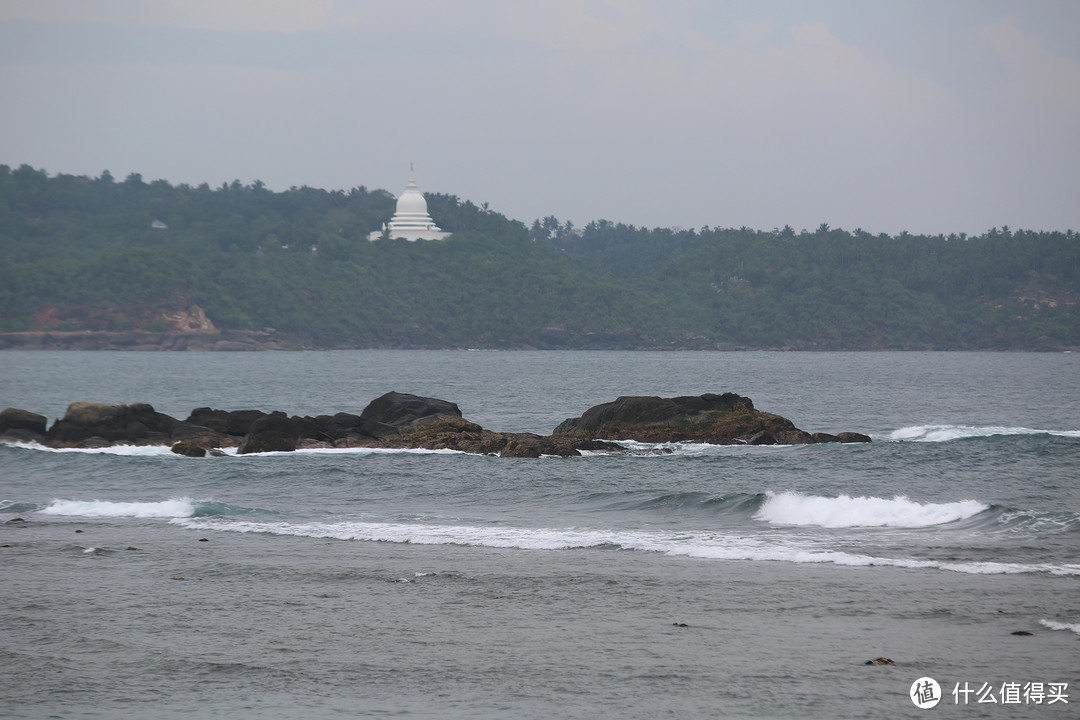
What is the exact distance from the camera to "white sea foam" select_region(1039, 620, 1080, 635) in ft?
39.5

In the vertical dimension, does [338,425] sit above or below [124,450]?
above

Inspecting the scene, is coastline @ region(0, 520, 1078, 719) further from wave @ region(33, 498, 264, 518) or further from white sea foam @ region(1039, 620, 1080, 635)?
wave @ region(33, 498, 264, 518)

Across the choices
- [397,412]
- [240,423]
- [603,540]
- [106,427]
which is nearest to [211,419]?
[240,423]

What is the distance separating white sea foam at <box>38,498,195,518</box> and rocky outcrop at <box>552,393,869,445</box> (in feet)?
51.3

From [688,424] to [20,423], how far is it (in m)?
22.4

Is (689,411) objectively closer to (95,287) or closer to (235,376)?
(235,376)

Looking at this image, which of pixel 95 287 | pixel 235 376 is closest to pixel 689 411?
pixel 235 376

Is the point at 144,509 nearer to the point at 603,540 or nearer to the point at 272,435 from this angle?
the point at 603,540

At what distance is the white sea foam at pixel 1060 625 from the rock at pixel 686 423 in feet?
75.7

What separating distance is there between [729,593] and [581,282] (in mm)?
181800

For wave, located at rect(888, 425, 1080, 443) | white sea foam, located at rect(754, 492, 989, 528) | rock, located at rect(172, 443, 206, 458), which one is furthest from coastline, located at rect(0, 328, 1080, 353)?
white sea foam, located at rect(754, 492, 989, 528)

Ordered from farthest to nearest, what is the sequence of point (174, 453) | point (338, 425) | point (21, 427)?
point (338, 425) < point (21, 427) < point (174, 453)

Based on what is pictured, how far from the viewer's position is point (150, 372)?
338 feet

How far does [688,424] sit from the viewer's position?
1442 inches
